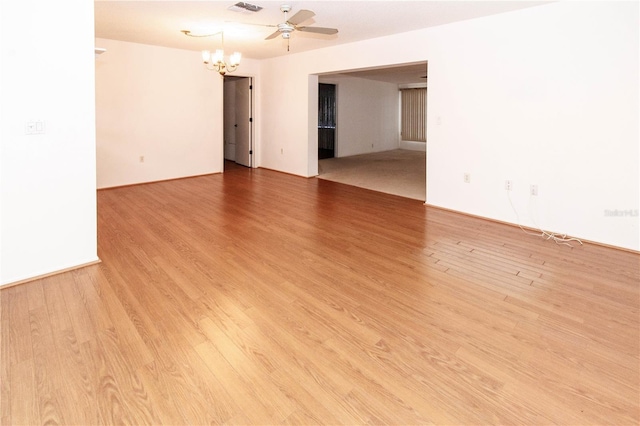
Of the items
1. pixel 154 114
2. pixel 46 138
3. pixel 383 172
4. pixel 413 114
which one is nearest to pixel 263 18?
pixel 46 138

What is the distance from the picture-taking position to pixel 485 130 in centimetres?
464

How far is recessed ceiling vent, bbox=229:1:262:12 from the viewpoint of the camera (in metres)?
4.13

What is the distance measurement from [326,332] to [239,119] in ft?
25.2

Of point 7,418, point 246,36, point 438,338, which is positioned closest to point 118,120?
point 246,36

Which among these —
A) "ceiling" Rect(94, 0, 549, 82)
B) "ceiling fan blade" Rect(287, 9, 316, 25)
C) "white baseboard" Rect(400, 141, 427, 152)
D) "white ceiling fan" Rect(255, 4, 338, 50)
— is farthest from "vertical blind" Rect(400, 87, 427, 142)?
"ceiling fan blade" Rect(287, 9, 316, 25)

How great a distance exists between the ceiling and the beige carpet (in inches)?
94.5

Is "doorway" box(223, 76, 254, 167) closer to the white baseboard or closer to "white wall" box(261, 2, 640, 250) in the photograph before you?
"white wall" box(261, 2, 640, 250)

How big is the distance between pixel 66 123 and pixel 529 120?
4.46m

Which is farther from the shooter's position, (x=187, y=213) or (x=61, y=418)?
(x=187, y=213)

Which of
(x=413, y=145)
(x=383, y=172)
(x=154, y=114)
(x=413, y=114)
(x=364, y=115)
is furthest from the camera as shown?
(x=413, y=145)

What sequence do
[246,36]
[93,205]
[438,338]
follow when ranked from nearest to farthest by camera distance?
1. [438,338]
2. [93,205]
3. [246,36]

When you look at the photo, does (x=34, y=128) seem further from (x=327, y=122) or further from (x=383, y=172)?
(x=327, y=122)

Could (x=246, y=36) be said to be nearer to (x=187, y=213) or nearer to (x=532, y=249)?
(x=187, y=213)

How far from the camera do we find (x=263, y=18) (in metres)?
4.71
